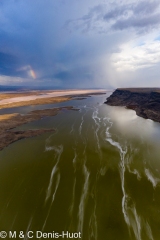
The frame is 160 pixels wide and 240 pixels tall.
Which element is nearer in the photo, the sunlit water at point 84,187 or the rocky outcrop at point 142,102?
the sunlit water at point 84,187

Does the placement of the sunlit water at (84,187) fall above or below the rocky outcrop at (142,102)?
below

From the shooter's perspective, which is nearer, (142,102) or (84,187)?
(84,187)

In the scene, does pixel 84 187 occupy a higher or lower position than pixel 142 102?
lower

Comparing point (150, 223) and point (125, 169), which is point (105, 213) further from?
point (125, 169)

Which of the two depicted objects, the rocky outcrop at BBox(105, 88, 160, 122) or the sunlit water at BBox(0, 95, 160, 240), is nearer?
the sunlit water at BBox(0, 95, 160, 240)

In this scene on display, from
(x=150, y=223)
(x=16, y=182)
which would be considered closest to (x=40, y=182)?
(x=16, y=182)
